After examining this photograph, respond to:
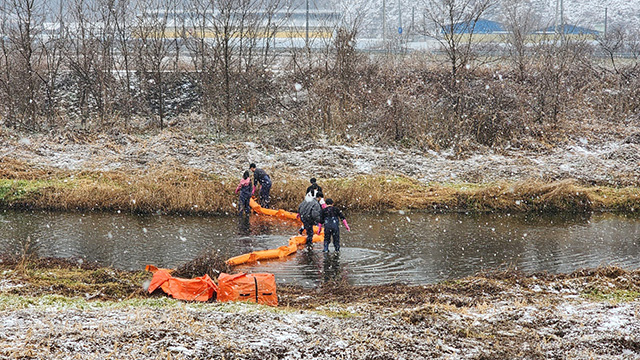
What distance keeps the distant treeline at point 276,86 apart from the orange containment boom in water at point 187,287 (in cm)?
1503

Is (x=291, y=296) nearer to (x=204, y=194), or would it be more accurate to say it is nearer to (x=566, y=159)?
(x=204, y=194)

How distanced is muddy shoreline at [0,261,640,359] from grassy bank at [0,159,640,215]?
25.0 ft

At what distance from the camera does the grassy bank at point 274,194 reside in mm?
18594

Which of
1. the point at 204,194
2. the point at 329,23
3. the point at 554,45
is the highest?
the point at 329,23

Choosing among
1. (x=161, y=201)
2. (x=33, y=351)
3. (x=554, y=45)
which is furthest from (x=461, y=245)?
(x=554, y=45)

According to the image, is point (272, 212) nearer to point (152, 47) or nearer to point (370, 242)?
point (370, 242)

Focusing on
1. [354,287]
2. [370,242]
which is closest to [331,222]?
[370,242]

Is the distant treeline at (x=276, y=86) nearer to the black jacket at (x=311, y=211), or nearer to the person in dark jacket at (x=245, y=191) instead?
the person in dark jacket at (x=245, y=191)

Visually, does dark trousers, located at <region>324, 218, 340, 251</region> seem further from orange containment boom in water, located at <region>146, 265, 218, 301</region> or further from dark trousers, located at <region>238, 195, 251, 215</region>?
dark trousers, located at <region>238, 195, 251, 215</region>

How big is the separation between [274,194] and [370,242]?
A: 522 centimetres

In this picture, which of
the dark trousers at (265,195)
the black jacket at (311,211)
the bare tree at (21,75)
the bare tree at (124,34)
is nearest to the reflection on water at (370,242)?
the black jacket at (311,211)

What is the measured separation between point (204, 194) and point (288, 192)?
2.68 meters

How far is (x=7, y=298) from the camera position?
923 cm

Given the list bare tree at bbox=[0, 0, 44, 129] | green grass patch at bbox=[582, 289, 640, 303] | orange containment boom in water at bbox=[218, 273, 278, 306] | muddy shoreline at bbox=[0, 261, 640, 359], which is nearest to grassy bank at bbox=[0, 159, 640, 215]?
bare tree at bbox=[0, 0, 44, 129]
